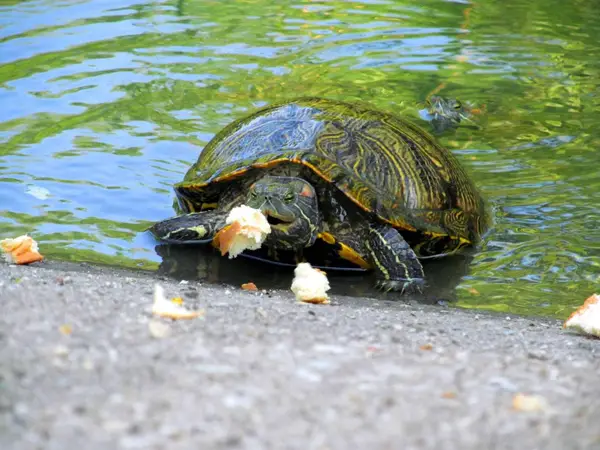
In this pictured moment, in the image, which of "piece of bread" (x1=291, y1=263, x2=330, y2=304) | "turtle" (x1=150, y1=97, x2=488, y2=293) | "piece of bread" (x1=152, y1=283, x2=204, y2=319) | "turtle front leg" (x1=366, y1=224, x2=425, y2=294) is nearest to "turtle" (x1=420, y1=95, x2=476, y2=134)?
"turtle" (x1=150, y1=97, x2=488, y2=293)

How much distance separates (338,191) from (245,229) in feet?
2.25

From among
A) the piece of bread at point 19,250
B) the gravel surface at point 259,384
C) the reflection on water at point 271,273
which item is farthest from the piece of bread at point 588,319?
the piece of bread at point 19,250

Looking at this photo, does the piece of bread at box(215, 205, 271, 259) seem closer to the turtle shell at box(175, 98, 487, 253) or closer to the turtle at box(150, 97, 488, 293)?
the turtle at box(150, 97, 488, 293)

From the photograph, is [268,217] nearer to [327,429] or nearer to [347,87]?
[327,429]

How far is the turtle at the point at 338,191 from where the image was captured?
17.2 feet

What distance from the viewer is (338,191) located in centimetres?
535

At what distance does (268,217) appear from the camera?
518cm

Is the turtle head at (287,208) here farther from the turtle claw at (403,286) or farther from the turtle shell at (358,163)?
the turtle claw at (403,286)

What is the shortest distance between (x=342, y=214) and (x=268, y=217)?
533 millimetres

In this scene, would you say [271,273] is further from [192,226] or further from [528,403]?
[528,403]

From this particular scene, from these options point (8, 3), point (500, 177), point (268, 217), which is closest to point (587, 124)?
point (500, 177)

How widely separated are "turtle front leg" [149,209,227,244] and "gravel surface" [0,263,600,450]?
211 cm

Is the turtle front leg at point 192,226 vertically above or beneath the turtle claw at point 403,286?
above

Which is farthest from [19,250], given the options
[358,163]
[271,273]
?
[358,163]
